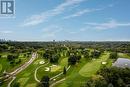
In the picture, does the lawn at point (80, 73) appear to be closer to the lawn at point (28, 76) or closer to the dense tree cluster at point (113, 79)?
the dense tree cluster at point (113, 79)

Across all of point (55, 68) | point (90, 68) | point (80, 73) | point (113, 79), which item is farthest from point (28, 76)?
point (113, 79)

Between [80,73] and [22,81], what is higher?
[80,73]

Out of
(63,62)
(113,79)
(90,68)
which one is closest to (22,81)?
(90,68)

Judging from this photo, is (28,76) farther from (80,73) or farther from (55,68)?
(80,73)

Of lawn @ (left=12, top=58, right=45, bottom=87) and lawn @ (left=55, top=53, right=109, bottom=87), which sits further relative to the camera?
lawn @ (left=12, top=58, right=45, bottom=87)

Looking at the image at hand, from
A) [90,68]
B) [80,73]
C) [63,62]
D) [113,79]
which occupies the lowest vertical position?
[80,73]

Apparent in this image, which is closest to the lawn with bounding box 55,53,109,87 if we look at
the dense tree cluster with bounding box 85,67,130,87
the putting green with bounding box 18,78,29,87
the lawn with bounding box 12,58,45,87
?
the dense tree cluster with bounding box 85,67,130,87

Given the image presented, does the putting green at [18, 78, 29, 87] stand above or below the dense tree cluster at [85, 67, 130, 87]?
below

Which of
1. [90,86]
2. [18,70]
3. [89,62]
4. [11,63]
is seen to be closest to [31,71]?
[18,70]

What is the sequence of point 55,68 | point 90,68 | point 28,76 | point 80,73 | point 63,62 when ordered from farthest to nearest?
point 63,62, point 55,68, point 90,68, point 28,76, point 80,73

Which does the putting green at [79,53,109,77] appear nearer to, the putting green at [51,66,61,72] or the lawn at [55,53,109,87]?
the lawn at [55,53,109,87]

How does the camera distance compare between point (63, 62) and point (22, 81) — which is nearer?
point (22, 81)

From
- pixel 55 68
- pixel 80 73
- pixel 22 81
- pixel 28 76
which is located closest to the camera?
pixel 22 81

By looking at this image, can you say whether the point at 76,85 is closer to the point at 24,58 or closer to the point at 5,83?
the point at 5,83
